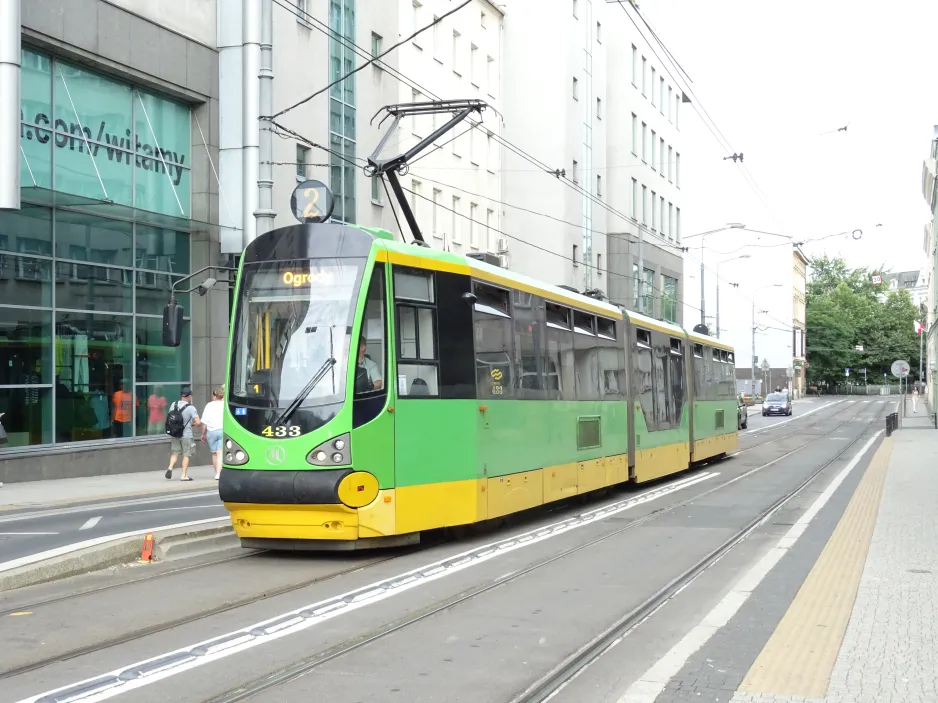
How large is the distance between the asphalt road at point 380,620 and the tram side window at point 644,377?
5530mm

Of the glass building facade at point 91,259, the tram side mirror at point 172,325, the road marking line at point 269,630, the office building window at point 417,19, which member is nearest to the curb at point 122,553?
the tram side mirror at point 172,325

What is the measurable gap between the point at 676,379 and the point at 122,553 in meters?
14.2

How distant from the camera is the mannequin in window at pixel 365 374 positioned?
10594 millimetres

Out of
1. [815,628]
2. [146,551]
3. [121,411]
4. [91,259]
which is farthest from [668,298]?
[815,628]

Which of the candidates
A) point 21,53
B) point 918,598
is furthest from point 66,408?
point 918,598

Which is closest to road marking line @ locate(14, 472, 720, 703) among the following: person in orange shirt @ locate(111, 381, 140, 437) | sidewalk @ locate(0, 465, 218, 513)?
sidewalk @ locate(0, 465, 218, 513)

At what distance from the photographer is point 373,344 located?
10734 mm

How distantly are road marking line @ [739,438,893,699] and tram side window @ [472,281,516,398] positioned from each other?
12.5 feet

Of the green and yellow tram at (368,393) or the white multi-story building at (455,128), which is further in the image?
the white multi-story building at (455,128)

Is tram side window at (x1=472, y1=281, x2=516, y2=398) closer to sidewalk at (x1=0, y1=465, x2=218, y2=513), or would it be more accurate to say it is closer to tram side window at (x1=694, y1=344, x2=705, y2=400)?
sidewalk at (x1=0, y1=465, x2=218, y2=513)

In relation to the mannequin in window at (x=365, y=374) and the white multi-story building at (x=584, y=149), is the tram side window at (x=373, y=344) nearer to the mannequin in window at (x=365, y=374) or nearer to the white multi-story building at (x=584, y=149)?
the mannequin in window at (x=365, y=374)

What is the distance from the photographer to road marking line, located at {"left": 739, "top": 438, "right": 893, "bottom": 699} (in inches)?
243

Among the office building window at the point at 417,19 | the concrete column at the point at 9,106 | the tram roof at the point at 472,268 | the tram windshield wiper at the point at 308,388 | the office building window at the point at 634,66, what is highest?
the office building window at the point at 634,66

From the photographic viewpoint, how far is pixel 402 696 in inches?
238
